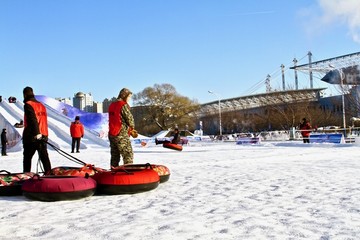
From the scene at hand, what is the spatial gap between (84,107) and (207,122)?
6005 cm

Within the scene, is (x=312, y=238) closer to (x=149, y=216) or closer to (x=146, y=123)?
(x=149, y=216)

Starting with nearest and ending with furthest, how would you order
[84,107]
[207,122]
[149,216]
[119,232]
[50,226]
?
1. [119,232]
2. [50,226]
3. [149,216]
4. [207,122]
5. [84,107]

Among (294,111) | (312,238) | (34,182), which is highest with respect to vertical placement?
(294,111)

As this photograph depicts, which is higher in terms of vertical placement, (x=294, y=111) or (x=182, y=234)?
(x=294, y=111)

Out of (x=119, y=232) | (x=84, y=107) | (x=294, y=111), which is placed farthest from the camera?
(x=84, y=107)

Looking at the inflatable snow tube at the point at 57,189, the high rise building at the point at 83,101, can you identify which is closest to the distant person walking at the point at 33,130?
the inflatable snow tube at the point at 57,189

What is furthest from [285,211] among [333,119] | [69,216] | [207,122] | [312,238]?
[207,122]

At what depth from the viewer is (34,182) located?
5070 millimetres

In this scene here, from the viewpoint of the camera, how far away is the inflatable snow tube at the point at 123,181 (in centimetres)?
542

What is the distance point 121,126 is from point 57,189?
77.4 inches

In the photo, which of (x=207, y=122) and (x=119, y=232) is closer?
(x=119, y=232)

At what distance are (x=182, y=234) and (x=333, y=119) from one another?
55.4 meters

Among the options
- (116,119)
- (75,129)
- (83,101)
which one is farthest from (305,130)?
(83,101)

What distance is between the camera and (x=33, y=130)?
6160 mm
